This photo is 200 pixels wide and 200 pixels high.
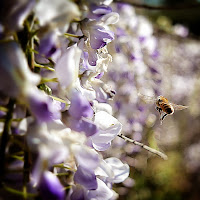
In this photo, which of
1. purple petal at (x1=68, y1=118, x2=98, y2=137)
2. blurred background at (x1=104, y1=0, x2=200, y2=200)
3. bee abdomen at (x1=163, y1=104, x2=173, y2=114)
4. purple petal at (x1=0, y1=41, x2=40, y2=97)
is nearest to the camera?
purple petal at (x1=0, y1=41, x2=40, y2=97)

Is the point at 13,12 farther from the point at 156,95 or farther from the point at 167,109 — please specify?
the point at 156,95

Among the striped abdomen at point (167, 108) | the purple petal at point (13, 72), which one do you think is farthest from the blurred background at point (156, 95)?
the purple petal at point (13, 72)

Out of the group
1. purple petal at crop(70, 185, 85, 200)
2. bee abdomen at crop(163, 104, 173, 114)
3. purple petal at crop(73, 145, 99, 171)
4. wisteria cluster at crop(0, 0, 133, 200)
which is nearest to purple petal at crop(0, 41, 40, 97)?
wisteria cluster at crop(0, 0, 133, 200)

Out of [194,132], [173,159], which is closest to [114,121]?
[194,132]

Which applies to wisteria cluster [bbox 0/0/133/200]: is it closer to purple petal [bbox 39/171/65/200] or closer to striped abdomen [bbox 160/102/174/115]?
purple petal [bbox 39/171/65/200]

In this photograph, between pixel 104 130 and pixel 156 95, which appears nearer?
pixel 104 130

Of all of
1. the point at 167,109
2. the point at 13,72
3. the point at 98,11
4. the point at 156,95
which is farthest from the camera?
the point at 156,95

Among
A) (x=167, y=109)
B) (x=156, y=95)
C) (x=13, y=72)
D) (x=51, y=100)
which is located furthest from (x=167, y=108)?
(x=156, y=95)
